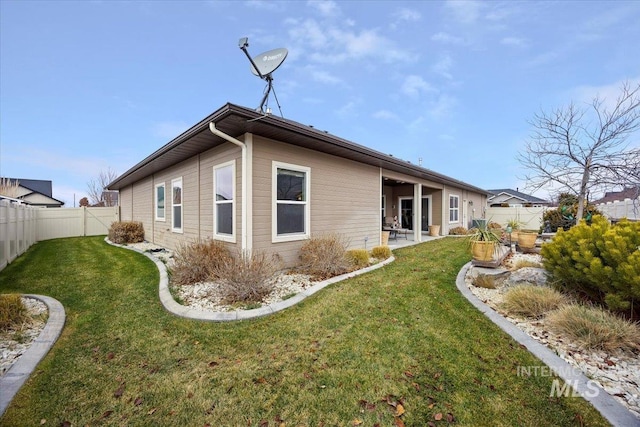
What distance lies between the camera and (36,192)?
2531 cm

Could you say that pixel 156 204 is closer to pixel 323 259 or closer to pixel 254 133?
pixel 254 133

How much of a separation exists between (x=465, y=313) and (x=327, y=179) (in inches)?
183

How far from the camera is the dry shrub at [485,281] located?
207 inches

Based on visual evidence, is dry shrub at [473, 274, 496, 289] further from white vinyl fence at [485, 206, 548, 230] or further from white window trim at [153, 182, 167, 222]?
white vinyl fence at [485, 206, 548, 230]

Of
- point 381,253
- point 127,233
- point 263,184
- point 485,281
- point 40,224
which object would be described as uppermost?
point 263,184

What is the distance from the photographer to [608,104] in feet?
19.4

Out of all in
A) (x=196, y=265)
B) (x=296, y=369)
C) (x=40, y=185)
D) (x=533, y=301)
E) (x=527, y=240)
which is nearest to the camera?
(x=296, y=369)

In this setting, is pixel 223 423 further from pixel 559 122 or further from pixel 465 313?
pixel 559 122

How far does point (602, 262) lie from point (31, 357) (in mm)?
7121

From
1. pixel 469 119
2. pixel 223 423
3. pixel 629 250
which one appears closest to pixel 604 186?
pixel 629 250

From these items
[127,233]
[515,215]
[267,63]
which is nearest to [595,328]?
[267,63]

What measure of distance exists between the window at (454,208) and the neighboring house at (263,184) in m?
5.70

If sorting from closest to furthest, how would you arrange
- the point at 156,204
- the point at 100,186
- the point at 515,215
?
the point at 156,204 < the point at 515,215 < the point at 100,186

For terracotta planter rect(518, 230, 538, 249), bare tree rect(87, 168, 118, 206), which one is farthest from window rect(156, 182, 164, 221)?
bare tree rect(87, 168, 118, 206)
